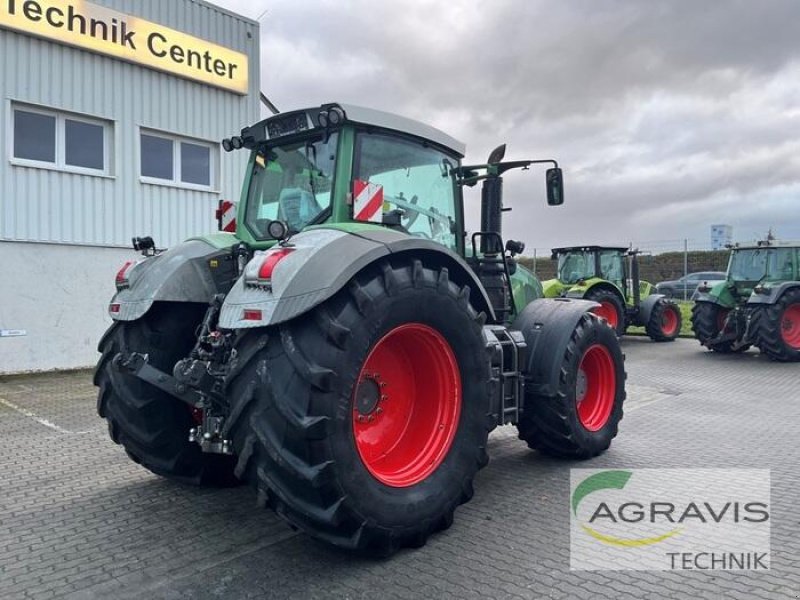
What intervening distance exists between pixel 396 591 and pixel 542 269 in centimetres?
2645

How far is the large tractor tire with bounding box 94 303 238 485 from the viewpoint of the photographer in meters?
3.96

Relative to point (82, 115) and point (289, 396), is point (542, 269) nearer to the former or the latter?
point (82, 115)

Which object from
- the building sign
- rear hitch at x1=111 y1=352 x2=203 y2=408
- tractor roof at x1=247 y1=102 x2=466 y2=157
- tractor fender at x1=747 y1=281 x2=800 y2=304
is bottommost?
rear hitch at x1=111 y1=352 x2=203 y2=408

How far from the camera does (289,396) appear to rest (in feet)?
9.71

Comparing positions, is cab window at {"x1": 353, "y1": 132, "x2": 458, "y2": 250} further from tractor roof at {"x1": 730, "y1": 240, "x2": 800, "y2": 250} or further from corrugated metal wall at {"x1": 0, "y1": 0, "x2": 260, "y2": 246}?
tractor roof at {"x1": 730, "y1": 240, "x2": 800, "y2": 250}

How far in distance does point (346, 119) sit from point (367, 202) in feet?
1.68

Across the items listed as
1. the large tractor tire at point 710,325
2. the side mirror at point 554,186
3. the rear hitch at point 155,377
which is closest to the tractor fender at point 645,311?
the large tractor tire at point 710,325

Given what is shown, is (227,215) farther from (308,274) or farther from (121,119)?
(121,119)

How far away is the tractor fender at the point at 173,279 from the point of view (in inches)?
156

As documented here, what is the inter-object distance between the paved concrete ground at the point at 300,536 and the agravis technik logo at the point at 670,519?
10 centimetres

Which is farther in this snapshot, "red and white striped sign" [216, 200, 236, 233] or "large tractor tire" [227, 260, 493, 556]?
"red and white striped sign" [216, 200, 236, 233]

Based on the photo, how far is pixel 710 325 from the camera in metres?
13.1

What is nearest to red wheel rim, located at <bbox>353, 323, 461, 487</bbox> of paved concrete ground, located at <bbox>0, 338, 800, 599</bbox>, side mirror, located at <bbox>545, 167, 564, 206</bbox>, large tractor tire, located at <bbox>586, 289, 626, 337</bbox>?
paved concrete ground, located at <bbox>0, 338, 800, 599</bbox>

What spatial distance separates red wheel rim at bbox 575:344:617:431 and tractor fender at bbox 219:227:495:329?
8.72ft
